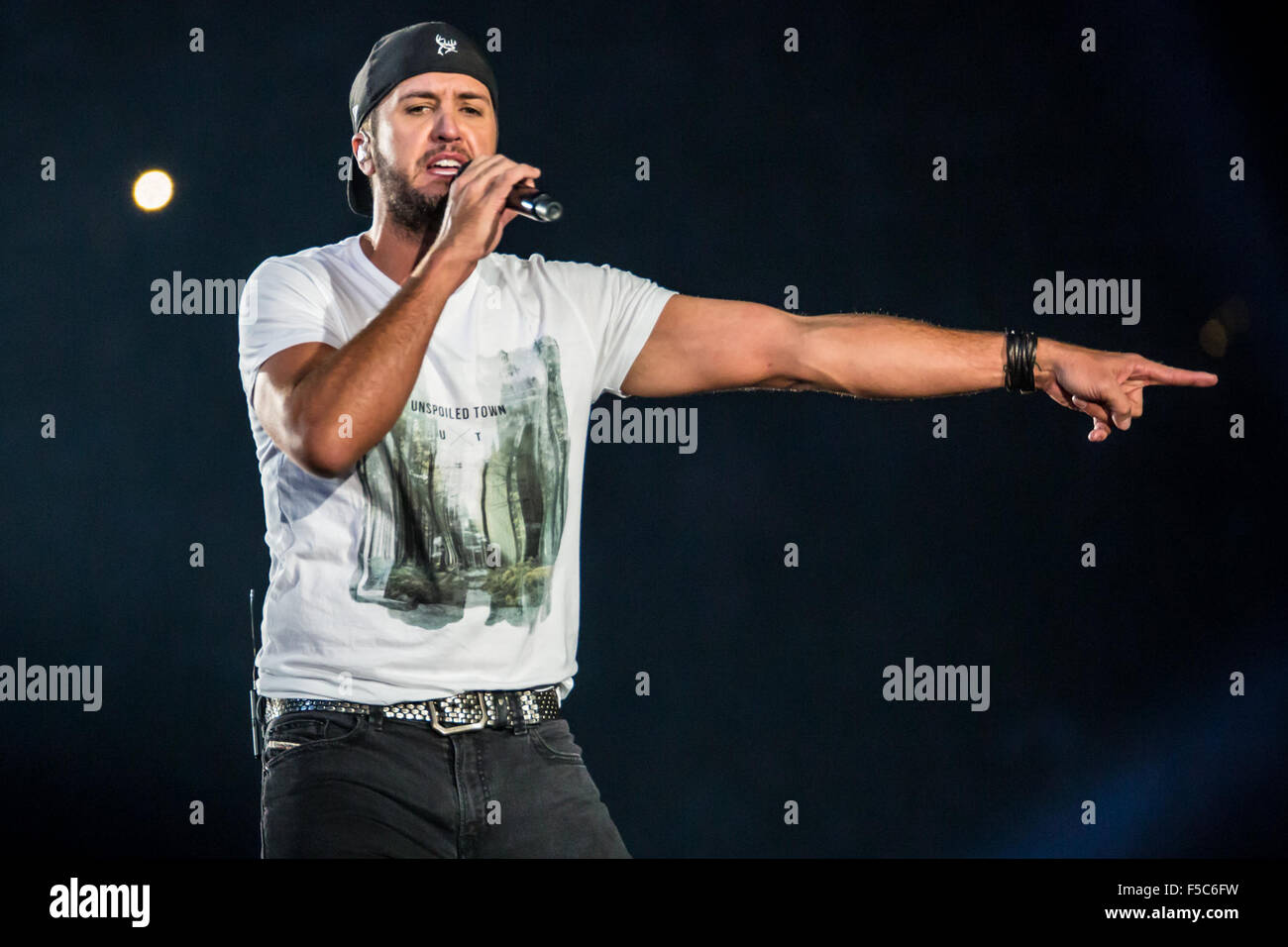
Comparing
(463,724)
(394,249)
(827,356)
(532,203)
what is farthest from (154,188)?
(463,724)

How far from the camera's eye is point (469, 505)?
1.86 m

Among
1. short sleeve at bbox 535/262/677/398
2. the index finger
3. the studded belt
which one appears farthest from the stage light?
the index finger

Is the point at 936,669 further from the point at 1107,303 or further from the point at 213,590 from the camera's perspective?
the point at 213,590

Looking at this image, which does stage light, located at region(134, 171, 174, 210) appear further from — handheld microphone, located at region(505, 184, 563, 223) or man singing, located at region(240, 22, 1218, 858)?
handheld microphone, located at region(505, 184, 563, 223)

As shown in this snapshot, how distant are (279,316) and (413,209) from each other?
0.30 meters

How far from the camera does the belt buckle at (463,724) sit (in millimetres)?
1753

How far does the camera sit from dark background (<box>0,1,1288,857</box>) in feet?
11.5

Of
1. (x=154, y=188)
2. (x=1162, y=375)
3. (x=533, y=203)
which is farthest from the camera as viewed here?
(x=154, y=188)

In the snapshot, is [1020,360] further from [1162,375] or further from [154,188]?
[154,188]

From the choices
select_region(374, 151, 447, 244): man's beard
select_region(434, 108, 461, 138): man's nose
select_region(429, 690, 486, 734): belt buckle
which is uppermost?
select_region(434, 108, 461, 138): man's nose

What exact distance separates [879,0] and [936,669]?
1.71 meters

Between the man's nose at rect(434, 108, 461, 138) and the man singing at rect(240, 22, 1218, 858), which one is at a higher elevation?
the man's nose at rect(434, 108, 461, 138)

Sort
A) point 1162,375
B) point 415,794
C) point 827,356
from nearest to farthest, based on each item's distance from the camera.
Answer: point 415,794
point 1162,375
point 827,356

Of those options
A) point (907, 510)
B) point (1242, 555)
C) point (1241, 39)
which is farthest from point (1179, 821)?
point (1241, 39)
